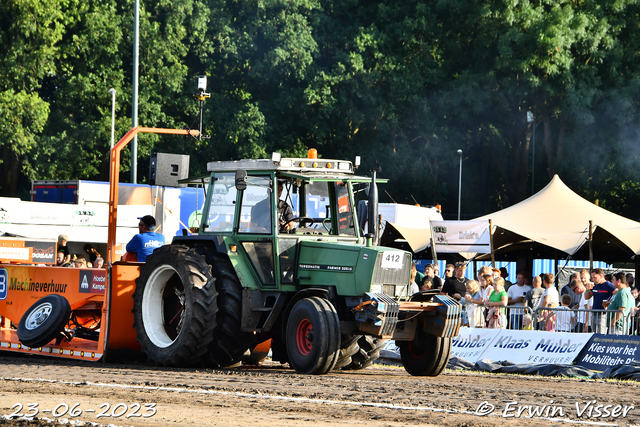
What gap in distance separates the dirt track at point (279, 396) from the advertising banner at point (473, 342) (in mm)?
3794

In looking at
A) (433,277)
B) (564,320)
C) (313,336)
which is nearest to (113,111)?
(433,277)

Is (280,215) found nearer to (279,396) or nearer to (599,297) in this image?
(279,396)

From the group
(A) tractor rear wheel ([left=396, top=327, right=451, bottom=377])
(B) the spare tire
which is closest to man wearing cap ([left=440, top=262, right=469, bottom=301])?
(A) tractor rear wheel ([left=396, top=327, right=451, bottom=377])

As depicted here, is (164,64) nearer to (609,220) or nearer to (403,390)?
(609,220)

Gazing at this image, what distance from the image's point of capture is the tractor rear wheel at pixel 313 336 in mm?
9773

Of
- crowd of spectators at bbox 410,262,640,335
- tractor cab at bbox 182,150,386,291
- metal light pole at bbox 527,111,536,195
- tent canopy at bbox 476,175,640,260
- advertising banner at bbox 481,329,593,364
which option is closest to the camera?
tractor cab at bbox 182,150,386,291

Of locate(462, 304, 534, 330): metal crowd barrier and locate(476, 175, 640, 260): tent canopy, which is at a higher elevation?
locate(476, 175, 640, 260): tent canopy

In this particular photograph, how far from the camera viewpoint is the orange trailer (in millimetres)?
11094

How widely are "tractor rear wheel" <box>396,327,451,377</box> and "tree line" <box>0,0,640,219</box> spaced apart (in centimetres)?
2534

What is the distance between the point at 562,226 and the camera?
20156mm

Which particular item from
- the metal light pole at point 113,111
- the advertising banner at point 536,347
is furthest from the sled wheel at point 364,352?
the metal light pole at point 113,111

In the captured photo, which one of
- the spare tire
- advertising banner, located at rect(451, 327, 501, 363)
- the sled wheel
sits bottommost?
advertising banner, located at rect(451, 327, 501, 363)

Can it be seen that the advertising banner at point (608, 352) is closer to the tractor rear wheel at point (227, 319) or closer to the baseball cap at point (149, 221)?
the tractor rear wheel at point (227, 319)

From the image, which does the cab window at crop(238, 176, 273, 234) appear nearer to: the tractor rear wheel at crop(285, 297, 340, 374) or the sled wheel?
the tractor rear wheel at crop(285, 297, 340, 374)
